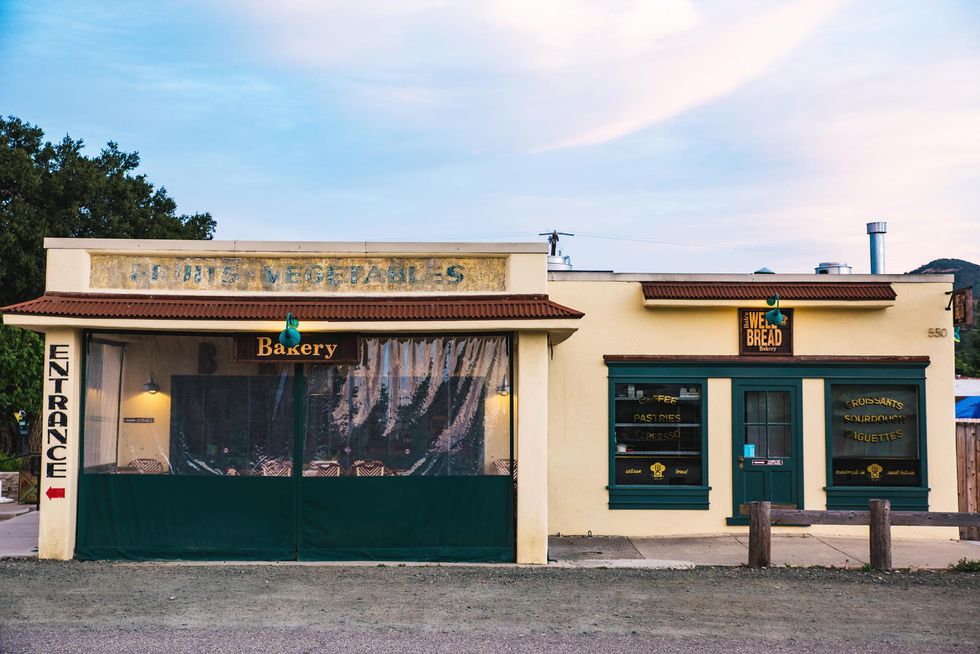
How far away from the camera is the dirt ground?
782 cm

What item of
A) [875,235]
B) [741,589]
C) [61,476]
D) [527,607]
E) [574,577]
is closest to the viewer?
[527,607]

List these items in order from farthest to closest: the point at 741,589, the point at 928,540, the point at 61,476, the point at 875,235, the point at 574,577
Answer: the point at 875,235, the point at 928,540, the point at 61,476, the point at 574,577, the point at 741,589

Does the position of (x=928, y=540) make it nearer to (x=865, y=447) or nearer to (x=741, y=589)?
(x=865, y=447)

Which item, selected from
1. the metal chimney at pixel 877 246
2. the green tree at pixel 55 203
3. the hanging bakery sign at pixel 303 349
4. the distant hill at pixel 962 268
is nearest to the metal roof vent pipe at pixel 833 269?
the metal chimney at pixel 877 246

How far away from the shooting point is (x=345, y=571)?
1108 cm

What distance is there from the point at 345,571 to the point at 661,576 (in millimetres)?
3476

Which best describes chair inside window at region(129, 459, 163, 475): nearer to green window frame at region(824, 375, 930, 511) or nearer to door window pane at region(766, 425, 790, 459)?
door window pane at region(766, 425, 790, 459)

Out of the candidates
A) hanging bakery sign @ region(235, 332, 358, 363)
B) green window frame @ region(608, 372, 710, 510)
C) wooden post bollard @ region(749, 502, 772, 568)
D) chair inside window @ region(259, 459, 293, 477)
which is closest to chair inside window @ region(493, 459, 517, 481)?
hanging bakery sign @ region(235, 332, 358, 363)

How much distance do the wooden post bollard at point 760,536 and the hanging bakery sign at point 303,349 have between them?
4990mm

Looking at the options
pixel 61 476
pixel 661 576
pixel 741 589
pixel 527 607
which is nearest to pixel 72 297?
pixel 61 476

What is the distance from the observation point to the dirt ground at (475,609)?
7824 millimetres

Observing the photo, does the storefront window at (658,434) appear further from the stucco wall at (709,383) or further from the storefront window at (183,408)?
the storefront window at (183,408)

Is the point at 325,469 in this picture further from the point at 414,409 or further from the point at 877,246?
the point at 877,246

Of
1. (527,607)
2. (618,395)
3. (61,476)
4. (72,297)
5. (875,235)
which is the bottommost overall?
(527,607)
